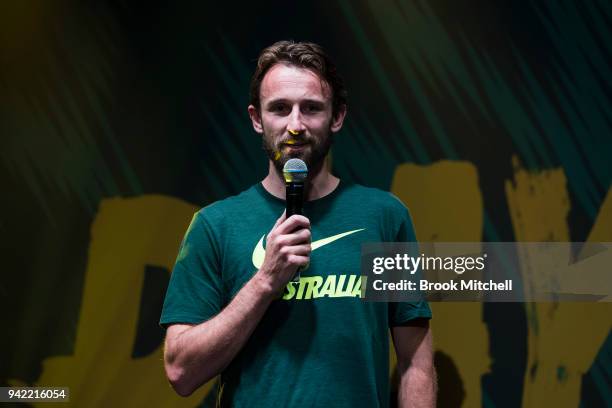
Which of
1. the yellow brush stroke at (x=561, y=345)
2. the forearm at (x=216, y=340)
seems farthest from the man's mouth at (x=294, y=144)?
the yellow brush stroke at (x=561, y=345)

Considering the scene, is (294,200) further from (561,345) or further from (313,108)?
(561,345)

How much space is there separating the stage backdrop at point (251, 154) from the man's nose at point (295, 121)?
103 centimetres

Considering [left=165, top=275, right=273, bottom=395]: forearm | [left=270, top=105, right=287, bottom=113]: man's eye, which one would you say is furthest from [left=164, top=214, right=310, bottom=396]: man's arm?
[left=270, top=105, right=287, bottom=113]: man's eye

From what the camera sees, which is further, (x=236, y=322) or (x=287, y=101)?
(x=287, y=101)

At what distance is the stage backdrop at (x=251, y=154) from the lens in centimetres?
254

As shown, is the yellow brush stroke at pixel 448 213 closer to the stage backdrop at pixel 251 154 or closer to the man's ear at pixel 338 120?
the stage backdrop at pixel 251 154

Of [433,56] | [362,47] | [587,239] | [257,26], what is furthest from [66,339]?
[587,239]

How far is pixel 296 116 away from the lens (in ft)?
5.19

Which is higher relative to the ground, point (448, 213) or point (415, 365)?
point (448, 213)

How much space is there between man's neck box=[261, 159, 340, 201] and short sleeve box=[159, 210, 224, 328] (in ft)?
0.57

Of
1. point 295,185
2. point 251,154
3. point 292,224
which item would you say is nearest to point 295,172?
point 295,185

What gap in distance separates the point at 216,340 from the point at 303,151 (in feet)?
1.45

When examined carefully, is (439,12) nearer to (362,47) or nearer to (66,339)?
(362,47)

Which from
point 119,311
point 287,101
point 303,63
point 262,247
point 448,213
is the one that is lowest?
point 262,247
